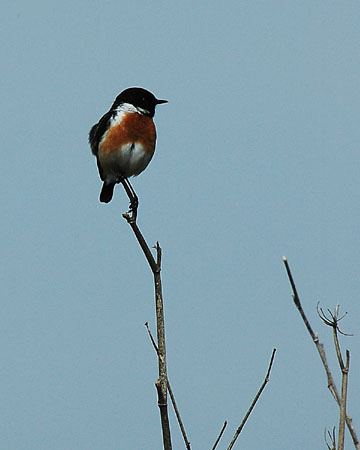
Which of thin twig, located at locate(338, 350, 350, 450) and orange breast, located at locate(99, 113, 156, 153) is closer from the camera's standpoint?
thin twig, located at locate(338, 350, 350, 450)

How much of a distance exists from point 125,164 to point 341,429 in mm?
5468

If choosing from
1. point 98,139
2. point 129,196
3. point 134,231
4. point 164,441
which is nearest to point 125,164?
point 98,139

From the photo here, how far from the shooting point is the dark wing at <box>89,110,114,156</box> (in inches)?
309

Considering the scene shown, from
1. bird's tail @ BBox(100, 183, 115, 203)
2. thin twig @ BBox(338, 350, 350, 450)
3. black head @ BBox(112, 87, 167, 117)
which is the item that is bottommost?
thin twig @ BBox(338, 350, 350, 450)

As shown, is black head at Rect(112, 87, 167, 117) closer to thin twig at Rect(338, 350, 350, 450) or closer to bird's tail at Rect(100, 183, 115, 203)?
bird's tail at Rect(100, 183, 115, 203)

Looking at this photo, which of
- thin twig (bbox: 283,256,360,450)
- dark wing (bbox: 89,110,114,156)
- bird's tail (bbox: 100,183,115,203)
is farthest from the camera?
bird's tail (bbox: 100,183,115,203)

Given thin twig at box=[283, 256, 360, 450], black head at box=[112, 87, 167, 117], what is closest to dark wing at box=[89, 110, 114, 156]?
black head at box=[112, 87, 167, 117]

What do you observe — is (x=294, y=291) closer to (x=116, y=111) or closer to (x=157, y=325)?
(x=157, y=325)

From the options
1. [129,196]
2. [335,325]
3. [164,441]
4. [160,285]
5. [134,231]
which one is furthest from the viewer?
[129,196]

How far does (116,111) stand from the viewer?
7.93 meters

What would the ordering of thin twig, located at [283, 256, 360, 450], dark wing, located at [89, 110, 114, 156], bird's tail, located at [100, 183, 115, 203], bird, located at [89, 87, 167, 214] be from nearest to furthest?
1. thin twig, located at [283, 256, 360, 450]
2. bird, located at [89, 87, 167, 214]
3. dark wing, located at [89, 110, 114, 156]
4. bird's tail, located at [100, 183, 115, 203]

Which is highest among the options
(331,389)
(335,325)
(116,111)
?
(116,111)

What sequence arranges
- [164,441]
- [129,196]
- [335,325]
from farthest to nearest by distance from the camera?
[129,196], [335,325], [164,441]

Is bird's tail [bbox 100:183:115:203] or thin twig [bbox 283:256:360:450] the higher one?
bird's tail [bbox 100:183:115:203]
